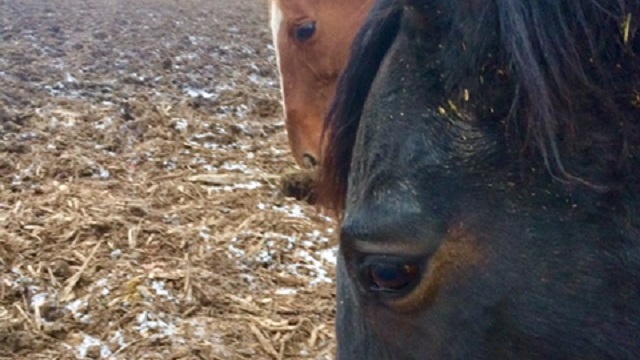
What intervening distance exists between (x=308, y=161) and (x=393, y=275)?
149 inches

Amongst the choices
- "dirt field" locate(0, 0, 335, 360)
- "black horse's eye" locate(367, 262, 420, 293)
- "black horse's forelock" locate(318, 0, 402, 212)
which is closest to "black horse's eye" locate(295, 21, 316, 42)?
"dirt field" locate(0, 0, 335, 360)

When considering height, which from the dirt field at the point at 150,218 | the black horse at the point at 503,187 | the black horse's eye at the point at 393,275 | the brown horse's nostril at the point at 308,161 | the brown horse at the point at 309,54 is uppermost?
the black horse at the point at 503,187

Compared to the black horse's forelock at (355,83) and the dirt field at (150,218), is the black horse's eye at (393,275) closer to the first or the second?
the black horse's forelock at (355,83)

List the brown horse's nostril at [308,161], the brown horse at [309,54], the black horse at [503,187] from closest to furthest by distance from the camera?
1. the black horse at [503,187]
2. the brown horse at [309,54]
3. the brown horse's nostril at [308,161]

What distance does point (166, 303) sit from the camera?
3385mm

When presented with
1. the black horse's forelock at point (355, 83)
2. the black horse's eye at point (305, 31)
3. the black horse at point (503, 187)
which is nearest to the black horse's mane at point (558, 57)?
the black horse at point (503, 187)

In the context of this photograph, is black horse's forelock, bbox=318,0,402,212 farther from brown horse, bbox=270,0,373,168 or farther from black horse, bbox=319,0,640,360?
brown horse, bbox=270,0,373,168

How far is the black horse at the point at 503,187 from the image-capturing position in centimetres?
114

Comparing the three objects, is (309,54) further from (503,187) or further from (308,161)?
(503,187)

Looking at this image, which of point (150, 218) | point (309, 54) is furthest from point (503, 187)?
point (309, 54)

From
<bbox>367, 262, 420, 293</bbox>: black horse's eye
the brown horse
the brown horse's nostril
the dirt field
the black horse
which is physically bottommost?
the dirt field

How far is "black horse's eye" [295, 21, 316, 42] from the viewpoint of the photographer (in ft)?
15.9

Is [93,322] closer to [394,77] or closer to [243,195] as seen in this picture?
[243,195]

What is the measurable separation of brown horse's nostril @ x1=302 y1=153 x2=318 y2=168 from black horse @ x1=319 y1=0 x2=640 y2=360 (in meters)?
3.62
